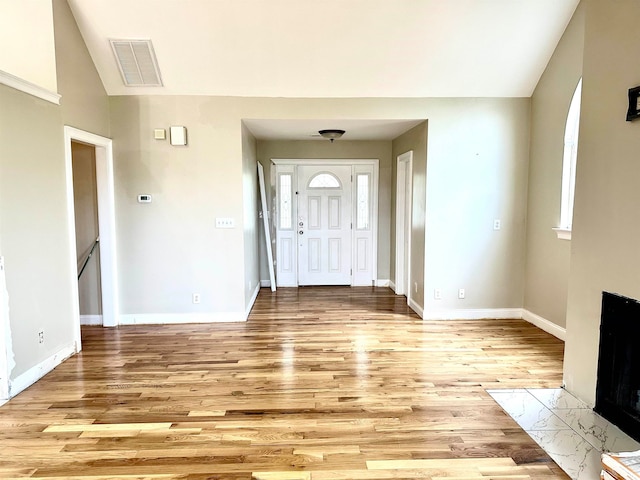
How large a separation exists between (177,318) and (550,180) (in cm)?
442

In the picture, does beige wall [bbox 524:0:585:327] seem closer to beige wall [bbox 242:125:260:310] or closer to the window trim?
the window trim

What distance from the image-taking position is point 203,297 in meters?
4.74

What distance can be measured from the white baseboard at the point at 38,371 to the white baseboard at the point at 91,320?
0.99 m

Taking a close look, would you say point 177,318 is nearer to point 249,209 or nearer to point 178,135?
point 249,209


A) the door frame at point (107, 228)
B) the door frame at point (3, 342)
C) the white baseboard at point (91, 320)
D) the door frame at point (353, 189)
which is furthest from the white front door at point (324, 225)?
the door frame at point (3, 342)

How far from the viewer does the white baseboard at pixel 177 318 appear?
4.69 metres

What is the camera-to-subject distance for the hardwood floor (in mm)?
2168

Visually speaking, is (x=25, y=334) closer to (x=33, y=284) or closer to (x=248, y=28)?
(x=33, y=284)

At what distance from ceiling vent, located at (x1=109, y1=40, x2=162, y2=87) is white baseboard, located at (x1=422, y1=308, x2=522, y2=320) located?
4092mm

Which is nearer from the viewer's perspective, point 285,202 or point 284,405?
point 284,405

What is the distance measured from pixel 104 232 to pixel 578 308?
4568 millimetres

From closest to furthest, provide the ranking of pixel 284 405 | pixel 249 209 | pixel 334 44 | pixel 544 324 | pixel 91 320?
pixel 284 405
pixel 334 44
pixel 544 324
pixel 91 320
pixel 249 209

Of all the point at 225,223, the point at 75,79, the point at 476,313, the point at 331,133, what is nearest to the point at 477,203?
the point at 476,313

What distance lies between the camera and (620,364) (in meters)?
2.50
